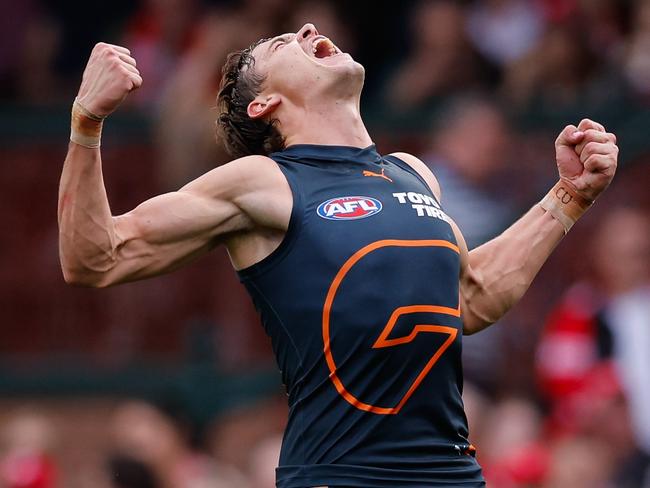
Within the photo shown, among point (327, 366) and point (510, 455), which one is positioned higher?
point (327, 366)

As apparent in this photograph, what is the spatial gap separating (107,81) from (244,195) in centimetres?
57

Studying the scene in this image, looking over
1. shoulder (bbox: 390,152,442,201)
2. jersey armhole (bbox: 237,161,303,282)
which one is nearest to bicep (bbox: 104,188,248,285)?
jersey armhole (bbox: 237,161,303,282)

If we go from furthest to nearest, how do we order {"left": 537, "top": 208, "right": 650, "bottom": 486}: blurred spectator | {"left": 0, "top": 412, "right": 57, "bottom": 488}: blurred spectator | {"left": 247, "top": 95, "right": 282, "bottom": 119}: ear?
{"left": 0, "top": 412, "right": 57, "bottom": 488}: blurred spectator < {"left": 537, "top": 208, "right": 650, "bottom": 486}: blurred spectator < {"left": 247, "top": 95, "right": 282, "bottom": 119}: ear

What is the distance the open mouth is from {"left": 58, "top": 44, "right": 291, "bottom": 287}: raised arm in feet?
1.93

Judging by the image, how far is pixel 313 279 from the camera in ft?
16.2

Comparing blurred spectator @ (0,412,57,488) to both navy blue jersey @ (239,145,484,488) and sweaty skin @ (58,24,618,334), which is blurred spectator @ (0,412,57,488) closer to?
sweaty skin @ (58,24,618,334)

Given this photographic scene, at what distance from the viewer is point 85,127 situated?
493 centimetres

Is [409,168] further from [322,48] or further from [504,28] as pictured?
[504,28]

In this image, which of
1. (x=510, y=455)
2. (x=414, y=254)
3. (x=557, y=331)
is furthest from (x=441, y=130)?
(x=414, y=254)

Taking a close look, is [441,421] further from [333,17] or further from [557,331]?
[333,17]

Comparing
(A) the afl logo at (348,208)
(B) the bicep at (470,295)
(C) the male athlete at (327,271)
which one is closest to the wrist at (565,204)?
(B) the bicep at (470,295)

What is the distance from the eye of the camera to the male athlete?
4.89 metres

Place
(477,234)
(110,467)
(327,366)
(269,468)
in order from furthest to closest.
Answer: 1. (477,234)
2. (269,468)
3. (110,467)
4. (327,366)

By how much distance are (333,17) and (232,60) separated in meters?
6.20
